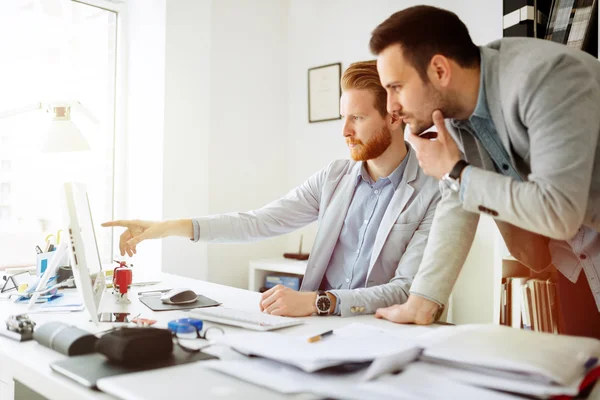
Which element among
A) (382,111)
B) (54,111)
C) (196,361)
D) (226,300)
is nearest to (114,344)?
(196,361)

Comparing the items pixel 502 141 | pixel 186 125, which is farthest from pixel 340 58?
pixel 502 141

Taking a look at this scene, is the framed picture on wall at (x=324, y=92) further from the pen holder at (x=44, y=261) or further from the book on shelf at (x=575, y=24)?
the pen holder at (x=44, y=261)

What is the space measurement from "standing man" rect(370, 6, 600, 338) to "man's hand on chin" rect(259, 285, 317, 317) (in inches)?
7.1

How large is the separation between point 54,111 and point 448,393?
1875 mm

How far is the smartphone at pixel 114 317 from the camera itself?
1258mm

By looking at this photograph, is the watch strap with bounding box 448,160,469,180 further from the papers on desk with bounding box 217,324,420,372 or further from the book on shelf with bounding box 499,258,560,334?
the book on shelf with bounding box 499,258,560,334

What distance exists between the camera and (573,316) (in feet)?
4.84

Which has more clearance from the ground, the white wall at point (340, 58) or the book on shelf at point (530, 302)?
the white wall at point (340, 58)

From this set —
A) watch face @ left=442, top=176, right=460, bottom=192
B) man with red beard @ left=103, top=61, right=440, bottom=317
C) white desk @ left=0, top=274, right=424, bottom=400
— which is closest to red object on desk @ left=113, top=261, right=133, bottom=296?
white desk @ left=0, top=274, right=424, bottom=400

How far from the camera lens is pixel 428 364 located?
0.85 metres

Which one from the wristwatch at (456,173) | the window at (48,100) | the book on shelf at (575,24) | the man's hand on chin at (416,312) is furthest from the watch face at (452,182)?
the window at (48,100)

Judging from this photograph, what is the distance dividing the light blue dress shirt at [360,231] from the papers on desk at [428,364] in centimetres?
79

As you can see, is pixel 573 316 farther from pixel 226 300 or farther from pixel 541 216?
pixel 226 300

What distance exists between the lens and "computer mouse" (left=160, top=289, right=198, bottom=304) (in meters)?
1.45
